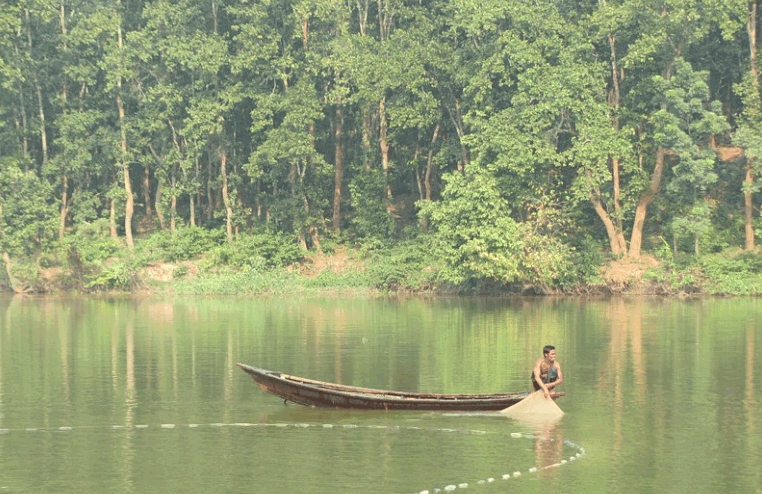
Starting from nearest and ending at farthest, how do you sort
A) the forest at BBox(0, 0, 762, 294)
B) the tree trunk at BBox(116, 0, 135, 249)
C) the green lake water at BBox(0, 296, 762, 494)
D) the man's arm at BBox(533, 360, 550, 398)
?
1. the green lake water at BBox(0, 296, 762, 494)
2. the man's arm at BBox(533, 360, 550, 398)
3. the forest at BBox(0, 0, 762, 294)
4. the tree trunk at BBox(116, 0, 135, 249)

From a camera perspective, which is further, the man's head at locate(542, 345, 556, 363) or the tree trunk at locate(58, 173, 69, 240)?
the tree trunk at locate(58, 173, 69, 240)

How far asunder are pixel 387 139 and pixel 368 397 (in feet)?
143

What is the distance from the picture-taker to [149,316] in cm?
5262

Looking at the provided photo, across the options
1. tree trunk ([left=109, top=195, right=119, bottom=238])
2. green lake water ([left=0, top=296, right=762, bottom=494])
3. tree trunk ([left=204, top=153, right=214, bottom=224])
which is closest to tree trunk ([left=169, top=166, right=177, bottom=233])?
tree trunk ([left=204, top=153, right=214, bottom=224])

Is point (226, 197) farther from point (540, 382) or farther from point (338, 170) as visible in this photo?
point (540, 382)

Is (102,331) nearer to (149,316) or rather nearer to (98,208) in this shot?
(149,316)

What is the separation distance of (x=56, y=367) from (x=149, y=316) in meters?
16.5

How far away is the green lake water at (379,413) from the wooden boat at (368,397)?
360mm

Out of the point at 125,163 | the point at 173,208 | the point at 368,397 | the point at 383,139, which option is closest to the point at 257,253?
the point at 173,208

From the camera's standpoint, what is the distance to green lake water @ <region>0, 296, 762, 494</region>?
69.8ft

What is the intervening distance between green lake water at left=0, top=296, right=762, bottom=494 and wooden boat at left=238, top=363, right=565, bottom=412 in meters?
0.36

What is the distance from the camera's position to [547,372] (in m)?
26.8

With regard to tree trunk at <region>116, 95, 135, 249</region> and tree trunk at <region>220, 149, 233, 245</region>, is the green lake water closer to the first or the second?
tree trunk at <region>116, 95, 135, 249</region>

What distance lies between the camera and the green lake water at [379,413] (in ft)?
69.8
